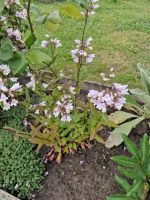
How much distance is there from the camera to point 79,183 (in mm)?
2910

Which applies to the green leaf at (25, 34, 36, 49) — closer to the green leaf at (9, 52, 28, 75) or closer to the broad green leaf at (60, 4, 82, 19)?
the green leaf at (9, 52, 28, 75)

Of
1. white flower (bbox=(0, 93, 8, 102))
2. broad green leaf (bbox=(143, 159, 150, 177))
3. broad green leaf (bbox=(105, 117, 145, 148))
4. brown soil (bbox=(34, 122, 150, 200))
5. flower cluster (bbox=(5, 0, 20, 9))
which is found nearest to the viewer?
broad green leaf (bbox=(143, 159, 150, 177))

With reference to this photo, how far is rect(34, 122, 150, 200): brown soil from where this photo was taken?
285cm

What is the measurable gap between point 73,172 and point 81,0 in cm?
129

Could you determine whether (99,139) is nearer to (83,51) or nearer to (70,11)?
(83,51)

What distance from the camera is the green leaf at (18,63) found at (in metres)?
2.23

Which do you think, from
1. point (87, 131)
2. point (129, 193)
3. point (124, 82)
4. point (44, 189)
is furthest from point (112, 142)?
point (124, 82)

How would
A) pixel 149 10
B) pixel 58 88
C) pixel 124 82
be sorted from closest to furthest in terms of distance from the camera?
pixel 58 88 → pixel 124 82 → pixel 149 10

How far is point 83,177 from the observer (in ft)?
9.64

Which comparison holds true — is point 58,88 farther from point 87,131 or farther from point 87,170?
point 87,170

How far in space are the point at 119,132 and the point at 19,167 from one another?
75 cm

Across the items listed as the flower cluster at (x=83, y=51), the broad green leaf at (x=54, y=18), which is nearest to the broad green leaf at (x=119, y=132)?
the flower cluster at (x=83, y=51)

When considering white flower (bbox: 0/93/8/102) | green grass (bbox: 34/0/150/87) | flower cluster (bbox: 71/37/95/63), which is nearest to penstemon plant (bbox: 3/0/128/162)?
flower cluster (bbox: 71/37/95/63)

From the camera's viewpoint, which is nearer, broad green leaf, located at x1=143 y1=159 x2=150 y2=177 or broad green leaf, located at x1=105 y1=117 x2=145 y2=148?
broad green leaf, located at x1=143 y1=159 x2=150 y2=177
